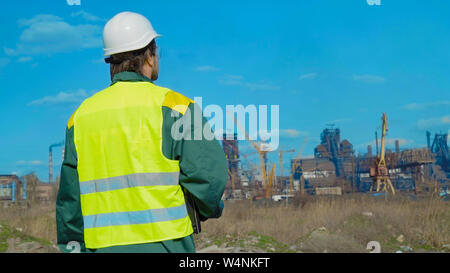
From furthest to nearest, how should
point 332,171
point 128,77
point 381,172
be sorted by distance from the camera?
point 332,171, point 381,172, point 128,77

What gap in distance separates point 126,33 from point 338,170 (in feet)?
311

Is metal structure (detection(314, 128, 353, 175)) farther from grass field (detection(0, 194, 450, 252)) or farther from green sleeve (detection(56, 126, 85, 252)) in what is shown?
green sleeve (detection(56, 126, 85, 252))

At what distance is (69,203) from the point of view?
8.27 feet

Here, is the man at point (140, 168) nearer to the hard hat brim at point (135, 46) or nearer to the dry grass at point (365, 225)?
the hard hat brim at point (135, 46)

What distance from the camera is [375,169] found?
57.2 m

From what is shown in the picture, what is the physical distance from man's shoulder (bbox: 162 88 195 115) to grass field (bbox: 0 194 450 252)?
6398 millimetres

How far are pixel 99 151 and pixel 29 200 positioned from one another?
19.8m

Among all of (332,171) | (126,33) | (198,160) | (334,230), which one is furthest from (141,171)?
(332,171)

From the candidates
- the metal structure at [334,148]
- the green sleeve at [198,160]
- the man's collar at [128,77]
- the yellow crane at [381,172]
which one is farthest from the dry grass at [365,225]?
the metal structure at [334,148]

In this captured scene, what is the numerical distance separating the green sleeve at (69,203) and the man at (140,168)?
0.16 feet

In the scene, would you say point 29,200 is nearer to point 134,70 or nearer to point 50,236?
point 50,236

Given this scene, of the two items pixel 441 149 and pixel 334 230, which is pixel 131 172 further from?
pixel 441 149

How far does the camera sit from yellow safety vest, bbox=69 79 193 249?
2.21 metres
